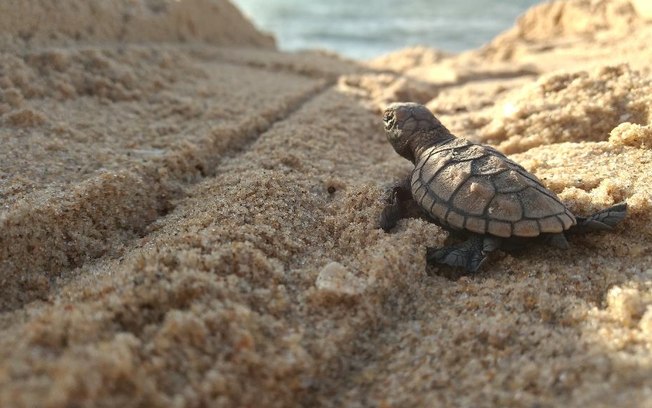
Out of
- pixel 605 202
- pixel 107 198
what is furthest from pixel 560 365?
pixel 107 198

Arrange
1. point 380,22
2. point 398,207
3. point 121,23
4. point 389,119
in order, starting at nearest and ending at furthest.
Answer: point 398,207
point 389,119
point 121,23
point 380,22

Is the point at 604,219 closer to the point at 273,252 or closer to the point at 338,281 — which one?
the point at 338,281

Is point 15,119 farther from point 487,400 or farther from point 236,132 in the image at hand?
point 487,400

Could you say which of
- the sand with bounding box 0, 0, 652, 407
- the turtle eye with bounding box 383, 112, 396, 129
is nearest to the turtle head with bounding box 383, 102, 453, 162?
the turtle eye with bounding box 383, 112, 396, 129

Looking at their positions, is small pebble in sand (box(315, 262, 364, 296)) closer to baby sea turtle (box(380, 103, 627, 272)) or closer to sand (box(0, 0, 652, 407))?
sand (box(0, 0, 652, 407))

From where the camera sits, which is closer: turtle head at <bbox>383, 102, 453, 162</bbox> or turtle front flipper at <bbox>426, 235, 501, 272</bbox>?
turtle front flipper at <bbox>426, 235, 501, 272</bbox>

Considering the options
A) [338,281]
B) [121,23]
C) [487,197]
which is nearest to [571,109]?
[487,197]

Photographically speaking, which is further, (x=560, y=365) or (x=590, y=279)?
(x=590, y=279)
